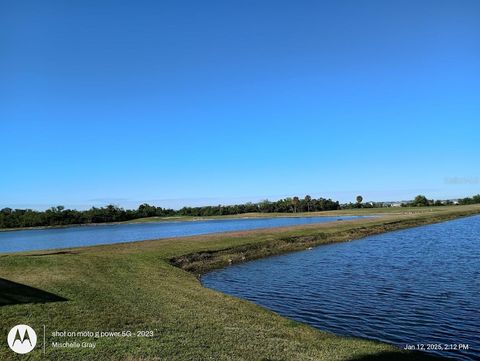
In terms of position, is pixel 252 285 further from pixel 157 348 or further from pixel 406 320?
pixel 157 348

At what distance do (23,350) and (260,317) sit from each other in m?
7.83

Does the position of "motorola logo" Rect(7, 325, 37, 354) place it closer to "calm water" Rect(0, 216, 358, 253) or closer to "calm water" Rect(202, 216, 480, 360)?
"calm water" Rect(202, 216, 480, 360)

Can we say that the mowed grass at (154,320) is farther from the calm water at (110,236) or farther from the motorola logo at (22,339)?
the calm water at (110,236)

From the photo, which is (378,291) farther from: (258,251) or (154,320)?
(258,251)

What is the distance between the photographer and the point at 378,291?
2122cm

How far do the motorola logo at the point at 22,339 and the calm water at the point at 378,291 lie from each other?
31.8 ft

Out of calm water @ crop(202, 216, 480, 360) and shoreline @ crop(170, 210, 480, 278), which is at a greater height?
shoreline @ crop(170, 210, 480, 278)

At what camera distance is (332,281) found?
24531 millimetres

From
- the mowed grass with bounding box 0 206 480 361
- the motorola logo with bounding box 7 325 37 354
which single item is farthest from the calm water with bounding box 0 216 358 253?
the motorola logo with bounding box 7 325 37 354

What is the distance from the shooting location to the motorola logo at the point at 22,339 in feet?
34.2

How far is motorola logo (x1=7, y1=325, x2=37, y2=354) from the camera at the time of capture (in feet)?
34.2

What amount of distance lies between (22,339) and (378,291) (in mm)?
16444

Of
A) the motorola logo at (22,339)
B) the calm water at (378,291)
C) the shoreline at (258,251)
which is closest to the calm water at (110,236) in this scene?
the shoreline at (258,251)

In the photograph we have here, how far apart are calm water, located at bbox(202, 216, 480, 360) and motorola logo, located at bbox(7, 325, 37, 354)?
9.70 metres
